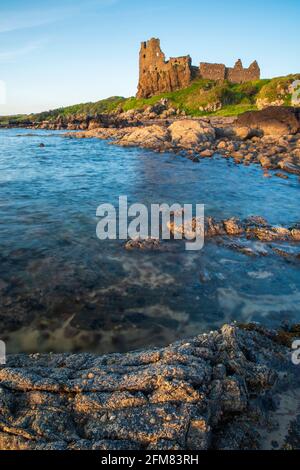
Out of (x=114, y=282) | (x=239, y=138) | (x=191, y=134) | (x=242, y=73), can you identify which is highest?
(x=242, y=73)

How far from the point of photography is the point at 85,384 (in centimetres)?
433

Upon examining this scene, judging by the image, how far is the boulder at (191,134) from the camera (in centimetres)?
3741

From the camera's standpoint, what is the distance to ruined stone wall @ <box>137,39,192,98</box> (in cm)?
10250

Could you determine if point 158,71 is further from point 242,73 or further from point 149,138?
point 149,138

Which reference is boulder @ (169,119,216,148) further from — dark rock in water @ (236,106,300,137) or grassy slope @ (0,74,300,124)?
grassy slope @ (0,74,300,124)

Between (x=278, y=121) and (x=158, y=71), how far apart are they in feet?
249

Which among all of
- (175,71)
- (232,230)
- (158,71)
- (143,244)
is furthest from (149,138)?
(158,71)

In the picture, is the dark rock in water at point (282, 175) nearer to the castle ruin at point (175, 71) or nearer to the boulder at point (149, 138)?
the boulder at point (149, 138)

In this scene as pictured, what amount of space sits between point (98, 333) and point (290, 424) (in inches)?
155

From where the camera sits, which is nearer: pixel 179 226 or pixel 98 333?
pixel 98 333

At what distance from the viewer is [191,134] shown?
38.1m

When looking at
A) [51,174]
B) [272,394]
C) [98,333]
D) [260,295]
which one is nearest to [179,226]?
[260,295]
